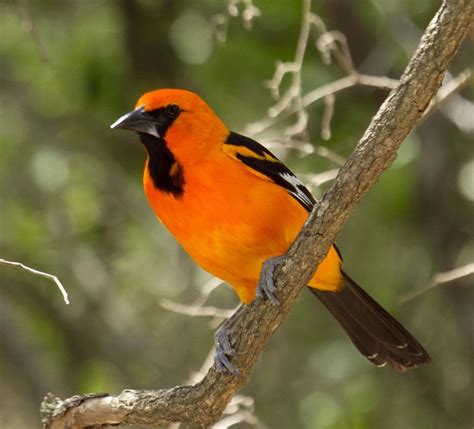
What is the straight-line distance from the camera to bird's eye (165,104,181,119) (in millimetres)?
5133

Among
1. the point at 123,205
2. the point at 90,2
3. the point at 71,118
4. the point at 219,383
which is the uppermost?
the point at 90,2

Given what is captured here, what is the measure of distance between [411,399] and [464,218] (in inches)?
54.8

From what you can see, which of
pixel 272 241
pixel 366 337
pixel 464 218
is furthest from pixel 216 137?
pixel 464 218

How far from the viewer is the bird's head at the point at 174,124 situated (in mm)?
4977

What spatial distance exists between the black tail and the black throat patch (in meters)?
1.12

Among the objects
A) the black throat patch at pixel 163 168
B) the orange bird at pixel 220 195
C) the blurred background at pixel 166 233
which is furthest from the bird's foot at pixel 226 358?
the blurred background at pixel 166 233

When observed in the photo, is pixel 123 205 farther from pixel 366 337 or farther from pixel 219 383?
pixel 219 383

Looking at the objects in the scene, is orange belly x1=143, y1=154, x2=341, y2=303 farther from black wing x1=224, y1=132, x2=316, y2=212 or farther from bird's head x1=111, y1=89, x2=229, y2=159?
bird's head x1=111, y1=89, x2=229, y2=159

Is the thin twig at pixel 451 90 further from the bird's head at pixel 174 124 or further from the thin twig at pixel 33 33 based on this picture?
the thin twig at pixel 33 33

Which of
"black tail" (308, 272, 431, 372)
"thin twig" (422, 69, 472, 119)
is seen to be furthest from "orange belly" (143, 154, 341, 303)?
"thin twig" (422, 69, 472, 119)

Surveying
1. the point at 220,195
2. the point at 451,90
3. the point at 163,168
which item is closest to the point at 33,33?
the point at 163,168

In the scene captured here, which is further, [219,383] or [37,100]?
[37,100]

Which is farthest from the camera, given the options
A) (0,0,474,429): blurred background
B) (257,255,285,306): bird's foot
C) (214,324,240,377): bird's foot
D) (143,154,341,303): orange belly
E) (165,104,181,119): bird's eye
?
(0,0,474,429): blurred background

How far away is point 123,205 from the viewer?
7746mm
